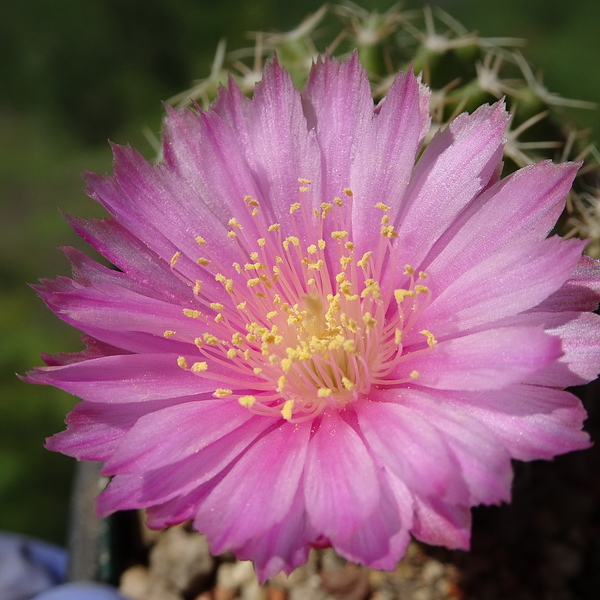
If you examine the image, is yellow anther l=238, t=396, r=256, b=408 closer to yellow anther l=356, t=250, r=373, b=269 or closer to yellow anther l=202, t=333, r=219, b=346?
yellow anther l=202, t=333, r=219, b=346

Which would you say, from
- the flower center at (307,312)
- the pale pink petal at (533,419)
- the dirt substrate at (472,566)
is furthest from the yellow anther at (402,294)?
the dirt substrate at (472,566)

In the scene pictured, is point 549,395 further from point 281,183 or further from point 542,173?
point 281,183

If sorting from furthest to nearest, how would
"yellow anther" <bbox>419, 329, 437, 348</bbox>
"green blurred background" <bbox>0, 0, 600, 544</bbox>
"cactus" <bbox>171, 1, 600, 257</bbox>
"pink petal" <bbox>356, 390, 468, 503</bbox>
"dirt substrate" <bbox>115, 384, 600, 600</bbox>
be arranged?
"green blurred background" <bbox>0, 0, 600, 544</bbox> < "dirt substrate" <bbox>115, 384, 600, 600</bbox> < "cactus" <bbox>171, 1, 600, 257</bbox> < "yellow anther" <bbox>419, 329, 437, 348</bbox> < "pink petal" <bbox>356, 390, 468, 503</bbox>

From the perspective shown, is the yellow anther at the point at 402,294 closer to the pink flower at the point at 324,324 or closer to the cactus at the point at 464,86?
the pink flower at the point at 324,324

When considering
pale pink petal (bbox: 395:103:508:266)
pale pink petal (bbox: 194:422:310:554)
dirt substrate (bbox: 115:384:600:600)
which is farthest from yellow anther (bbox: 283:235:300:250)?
dirt substrate (bbox: 115:384:600:600)

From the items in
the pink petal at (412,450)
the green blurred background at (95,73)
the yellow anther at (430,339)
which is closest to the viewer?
the pink petal at (412,450)

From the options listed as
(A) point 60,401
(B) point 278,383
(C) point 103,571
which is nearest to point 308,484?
(B) point 278,383
